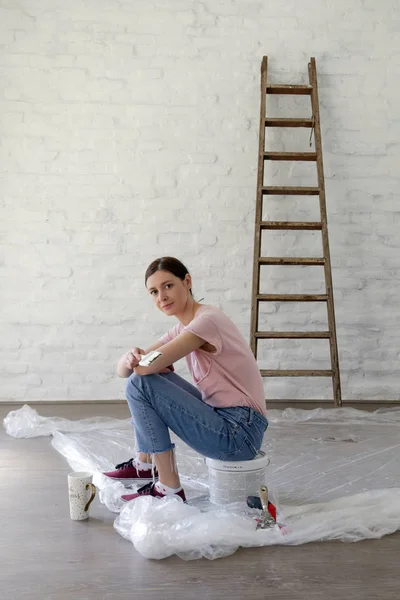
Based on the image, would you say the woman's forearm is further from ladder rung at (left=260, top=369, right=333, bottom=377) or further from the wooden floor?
ladder rung at (left=260, top=369, right=333, bottom=377)

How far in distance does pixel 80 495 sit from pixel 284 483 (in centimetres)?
78

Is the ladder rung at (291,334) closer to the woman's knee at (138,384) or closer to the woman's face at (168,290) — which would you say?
the woman's face at (168,290)

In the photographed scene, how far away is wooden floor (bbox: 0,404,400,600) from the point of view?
157cm

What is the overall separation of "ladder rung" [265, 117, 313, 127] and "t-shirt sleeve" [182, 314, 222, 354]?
2159 mm

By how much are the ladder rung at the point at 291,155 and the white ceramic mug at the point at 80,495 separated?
2.44 metres

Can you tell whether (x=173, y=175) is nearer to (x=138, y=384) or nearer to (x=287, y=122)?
(x=287, y=122)

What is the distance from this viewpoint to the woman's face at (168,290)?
2193 millimetres

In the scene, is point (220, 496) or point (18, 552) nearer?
point (18, 552)

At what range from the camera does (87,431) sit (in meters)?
3.32

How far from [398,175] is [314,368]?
130 centimetres

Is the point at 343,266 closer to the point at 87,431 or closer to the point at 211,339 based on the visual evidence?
the point at 87,431

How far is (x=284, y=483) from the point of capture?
2.45 m

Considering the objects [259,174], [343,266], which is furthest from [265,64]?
[343,266]

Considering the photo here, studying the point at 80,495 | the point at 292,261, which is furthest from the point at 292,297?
the point at 80,495
